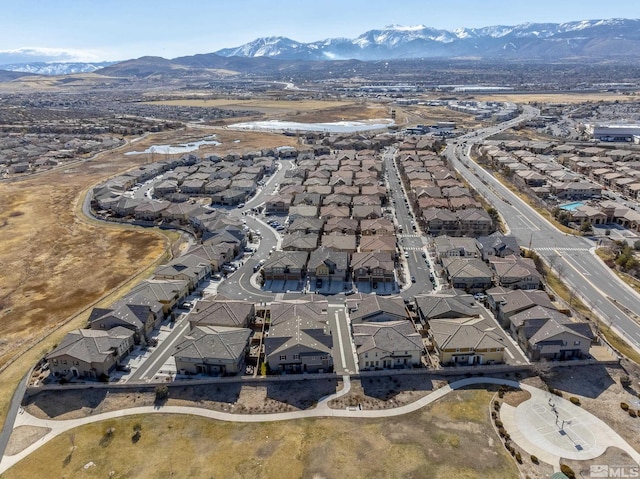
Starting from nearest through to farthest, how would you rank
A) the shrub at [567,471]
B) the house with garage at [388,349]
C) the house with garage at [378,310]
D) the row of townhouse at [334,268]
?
the shrub at [567,471] → the house with garage at [388,349] → the house with garage at [378,310] → the row of townhouse at [334,268]

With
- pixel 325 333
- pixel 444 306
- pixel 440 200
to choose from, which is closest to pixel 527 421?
pixel 444 306

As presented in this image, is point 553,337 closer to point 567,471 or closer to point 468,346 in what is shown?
point 468,346

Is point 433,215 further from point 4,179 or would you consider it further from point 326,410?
point 4,179

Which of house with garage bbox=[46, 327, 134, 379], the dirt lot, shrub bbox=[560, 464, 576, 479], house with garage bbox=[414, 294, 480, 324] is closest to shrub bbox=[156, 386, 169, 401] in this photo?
the dirt lot

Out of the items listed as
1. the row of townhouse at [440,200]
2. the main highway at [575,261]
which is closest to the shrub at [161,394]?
the main highway at [575,261]

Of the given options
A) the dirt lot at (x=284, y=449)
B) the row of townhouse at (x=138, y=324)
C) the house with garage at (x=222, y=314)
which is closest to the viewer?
the dirt lot at (x=284, y=449)

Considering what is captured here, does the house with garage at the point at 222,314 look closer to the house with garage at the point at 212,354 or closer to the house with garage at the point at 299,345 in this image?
the house with garage at the point at 212,354

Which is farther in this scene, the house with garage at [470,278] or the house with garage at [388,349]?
the house with garage at [470,278]
